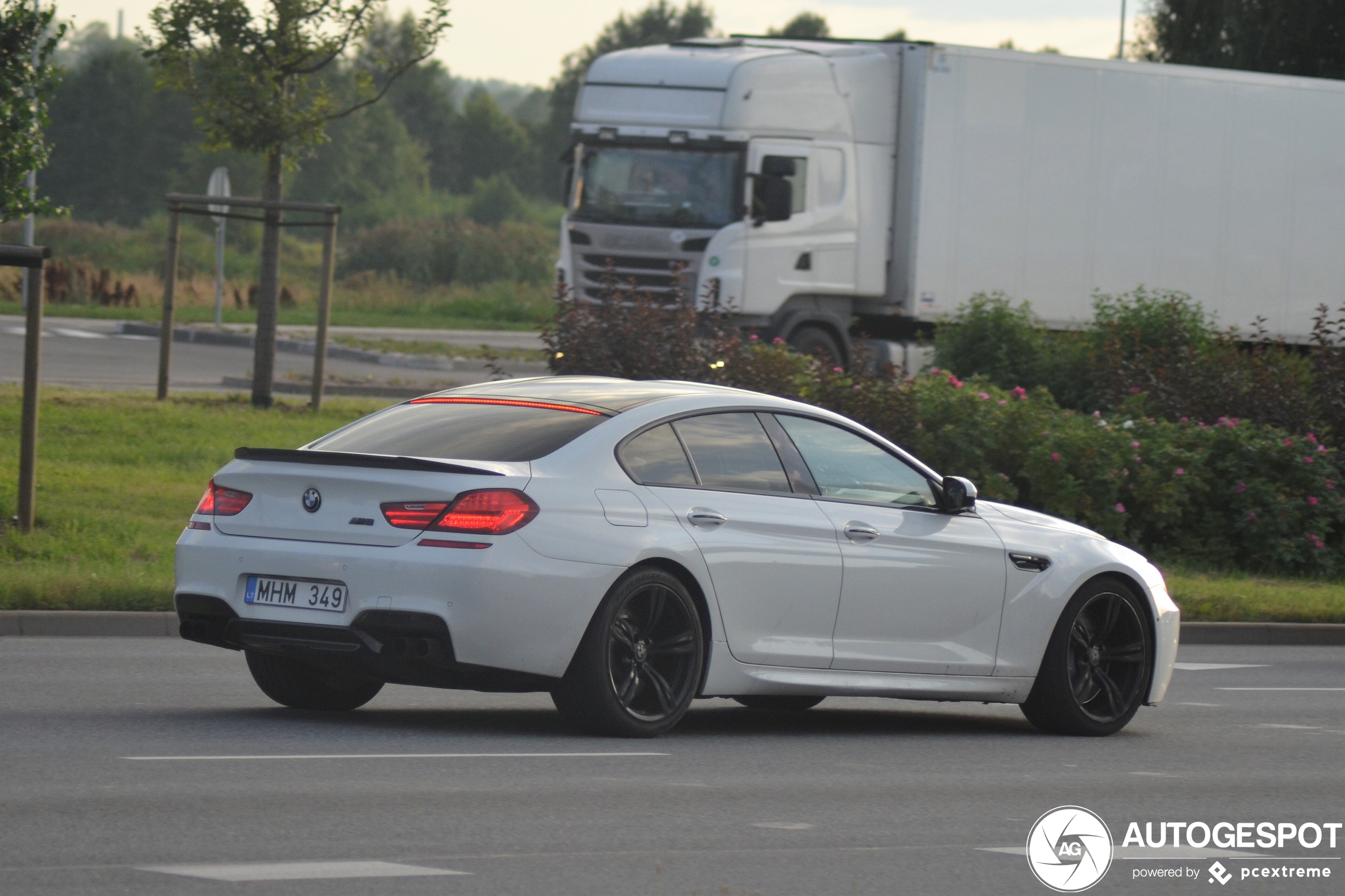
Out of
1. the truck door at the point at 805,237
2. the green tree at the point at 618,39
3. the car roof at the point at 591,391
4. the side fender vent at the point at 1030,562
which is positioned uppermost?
the green tree at the point at 618,39

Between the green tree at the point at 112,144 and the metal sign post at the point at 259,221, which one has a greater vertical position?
the green tree at the point at 112,144

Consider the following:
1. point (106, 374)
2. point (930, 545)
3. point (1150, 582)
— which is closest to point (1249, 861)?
point (930, 545)

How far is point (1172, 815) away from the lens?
7.27 m

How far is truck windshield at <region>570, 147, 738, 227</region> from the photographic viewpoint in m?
23.1

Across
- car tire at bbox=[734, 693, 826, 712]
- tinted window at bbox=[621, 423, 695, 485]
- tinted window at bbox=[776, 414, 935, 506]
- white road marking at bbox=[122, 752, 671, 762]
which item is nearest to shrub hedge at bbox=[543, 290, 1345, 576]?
car tire at bbox=[734, 693, 826, 712]

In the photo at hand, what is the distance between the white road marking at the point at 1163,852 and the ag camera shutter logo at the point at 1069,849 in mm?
38

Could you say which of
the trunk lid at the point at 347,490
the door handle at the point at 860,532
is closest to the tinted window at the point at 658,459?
the trunk lid at the point at 347,490

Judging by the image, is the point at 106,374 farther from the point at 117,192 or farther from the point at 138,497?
the point at 117,192

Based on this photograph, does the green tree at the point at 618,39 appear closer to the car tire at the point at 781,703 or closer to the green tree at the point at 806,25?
the green tree at the point at 806,25

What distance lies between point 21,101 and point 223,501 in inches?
322

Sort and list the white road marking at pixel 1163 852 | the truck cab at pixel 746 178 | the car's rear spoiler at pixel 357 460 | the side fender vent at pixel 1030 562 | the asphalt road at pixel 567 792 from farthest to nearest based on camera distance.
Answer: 1. the truck cab at pixel 746 178
2. the side fender vent at pixel 1030 562
3. the car's rear spoiler at pixel 357 460
4. the white road marking at pixel 1163 852
5. the asphalt road at pixel 567 792

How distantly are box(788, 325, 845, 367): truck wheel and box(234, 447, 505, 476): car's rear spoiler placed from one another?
623 inches

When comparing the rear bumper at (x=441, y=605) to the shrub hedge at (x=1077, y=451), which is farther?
the shrub hedge at (x=1077, y=451)

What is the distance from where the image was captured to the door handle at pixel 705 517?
811 cm
